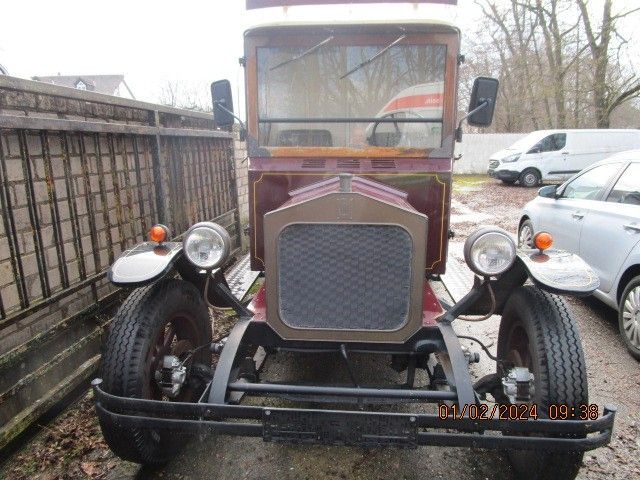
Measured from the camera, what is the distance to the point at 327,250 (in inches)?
99.8

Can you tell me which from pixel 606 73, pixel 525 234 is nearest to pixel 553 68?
pixel 606 73

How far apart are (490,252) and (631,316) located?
7.74 feet

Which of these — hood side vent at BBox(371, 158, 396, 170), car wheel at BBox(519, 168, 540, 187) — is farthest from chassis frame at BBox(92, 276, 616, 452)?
car wheel at BBox(519, 168, 540, 187)

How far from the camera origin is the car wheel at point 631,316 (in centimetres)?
399

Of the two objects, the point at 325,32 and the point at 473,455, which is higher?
the point at 325,32

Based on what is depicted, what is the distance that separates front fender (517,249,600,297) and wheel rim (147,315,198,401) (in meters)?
2.07

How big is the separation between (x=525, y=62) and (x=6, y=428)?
25.9 m

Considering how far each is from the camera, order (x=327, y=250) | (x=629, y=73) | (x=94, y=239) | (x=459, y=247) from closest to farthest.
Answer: (x=327, y=250) < (x=94, y=239) < (x=459, y=247) < (x=629, y=73)

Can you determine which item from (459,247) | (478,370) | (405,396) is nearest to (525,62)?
(459,247)

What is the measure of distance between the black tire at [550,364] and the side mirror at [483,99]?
1221 mm

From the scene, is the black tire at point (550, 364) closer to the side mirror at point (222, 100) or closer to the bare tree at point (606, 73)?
the side mirror at point (222, 100)

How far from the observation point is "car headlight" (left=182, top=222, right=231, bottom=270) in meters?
2.70

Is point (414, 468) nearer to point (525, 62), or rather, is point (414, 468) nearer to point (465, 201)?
point (465, 201)

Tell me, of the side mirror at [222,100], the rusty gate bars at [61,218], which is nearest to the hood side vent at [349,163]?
the side mirror at [222,100]
